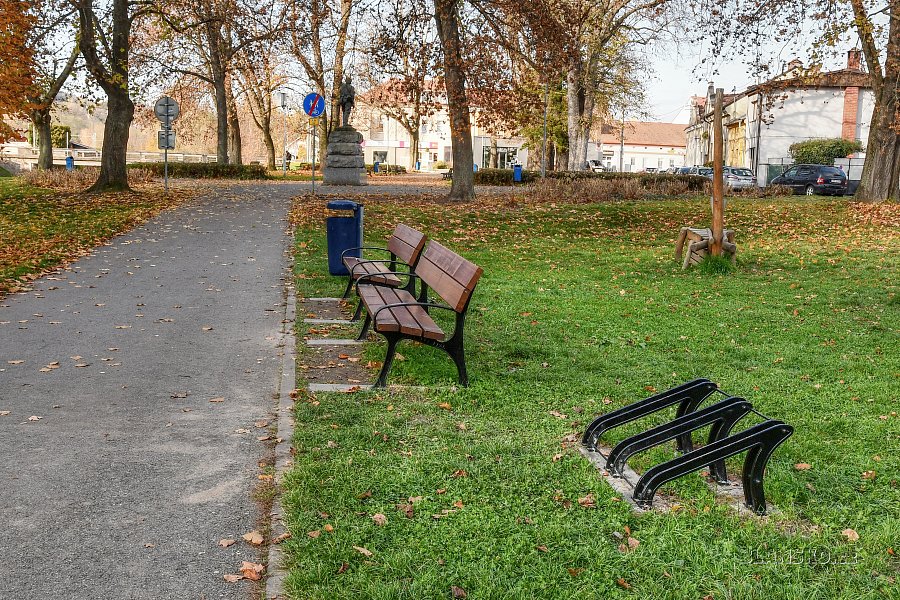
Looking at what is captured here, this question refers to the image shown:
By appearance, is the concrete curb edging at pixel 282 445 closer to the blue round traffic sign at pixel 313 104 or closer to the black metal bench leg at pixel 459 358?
the black metal bench leg at pixel 459 358

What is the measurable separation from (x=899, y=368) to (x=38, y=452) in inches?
251

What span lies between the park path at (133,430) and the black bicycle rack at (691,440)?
1.91 m

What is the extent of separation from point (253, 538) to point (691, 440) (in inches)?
100.0

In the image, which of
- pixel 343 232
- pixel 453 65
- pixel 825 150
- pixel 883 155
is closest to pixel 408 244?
pixel 343 232

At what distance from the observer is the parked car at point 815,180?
113ft

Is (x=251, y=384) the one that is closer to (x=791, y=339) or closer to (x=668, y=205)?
(x=791, y=339)

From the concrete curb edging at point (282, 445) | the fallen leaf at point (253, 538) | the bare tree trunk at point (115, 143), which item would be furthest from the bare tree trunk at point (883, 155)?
the fallen leaf at point (253, 538)

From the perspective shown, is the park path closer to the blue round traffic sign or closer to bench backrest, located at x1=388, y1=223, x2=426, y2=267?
bench backrest, located at x1=388, y1=223, x2=426, y2=267

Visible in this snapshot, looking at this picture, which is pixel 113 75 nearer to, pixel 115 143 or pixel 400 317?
pixel 115 143

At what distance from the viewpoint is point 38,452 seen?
4.91m

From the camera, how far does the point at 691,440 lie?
16.2 feet

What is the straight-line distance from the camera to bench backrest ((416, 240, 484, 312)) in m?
6.06

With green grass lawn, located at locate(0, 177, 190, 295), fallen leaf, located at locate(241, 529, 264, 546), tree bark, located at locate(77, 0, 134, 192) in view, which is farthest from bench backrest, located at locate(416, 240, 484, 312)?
tree bark, located at locate(77, 0, 134, 192)

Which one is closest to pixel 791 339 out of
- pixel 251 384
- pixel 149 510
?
pixel 251 384
